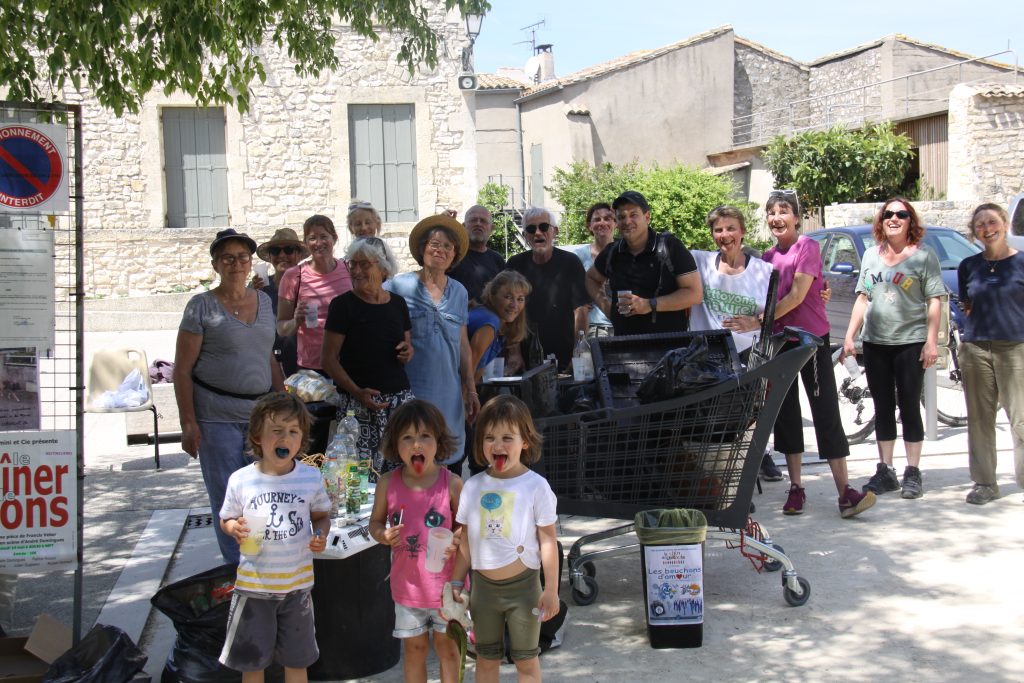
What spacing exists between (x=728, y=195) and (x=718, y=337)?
57.5 feet

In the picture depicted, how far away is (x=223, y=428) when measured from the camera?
499cm

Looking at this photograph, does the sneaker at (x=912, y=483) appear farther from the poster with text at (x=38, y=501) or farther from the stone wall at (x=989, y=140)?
the stone wall at (x=989, y=140)

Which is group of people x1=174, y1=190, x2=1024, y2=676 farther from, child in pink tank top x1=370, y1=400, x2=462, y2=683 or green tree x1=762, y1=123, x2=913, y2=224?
green tree x1=762, y1=123, x2=913, y2=224

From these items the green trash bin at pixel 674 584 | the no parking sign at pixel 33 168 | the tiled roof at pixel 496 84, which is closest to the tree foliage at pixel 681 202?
the tiled roof at pixel 496 84

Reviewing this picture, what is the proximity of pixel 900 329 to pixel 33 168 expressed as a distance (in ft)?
17.4

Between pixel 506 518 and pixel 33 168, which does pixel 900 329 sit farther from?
pixel 33 168

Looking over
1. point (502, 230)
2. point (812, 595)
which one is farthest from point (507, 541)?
point (502, 230)

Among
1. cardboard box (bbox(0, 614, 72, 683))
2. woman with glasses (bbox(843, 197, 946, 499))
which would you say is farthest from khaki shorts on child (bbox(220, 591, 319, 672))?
woman with glasses (bbox(843, 197, 946, 499))

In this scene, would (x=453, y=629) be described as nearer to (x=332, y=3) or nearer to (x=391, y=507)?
(x=391, y=507)

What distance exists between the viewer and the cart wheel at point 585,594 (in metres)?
5.14

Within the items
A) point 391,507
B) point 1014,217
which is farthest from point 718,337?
point 1014,217

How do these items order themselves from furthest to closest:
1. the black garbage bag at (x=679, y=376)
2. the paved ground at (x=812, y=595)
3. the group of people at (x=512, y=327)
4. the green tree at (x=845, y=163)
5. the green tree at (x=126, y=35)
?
the green tree at (x=845, y=163) → the green tree at (x=126, y=35) → the black garbage bag at (x=679, y=376) → the paved ground at (x=812, y=595) → the group of people at (x=512, y=327)

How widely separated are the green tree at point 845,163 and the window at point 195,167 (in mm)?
13635

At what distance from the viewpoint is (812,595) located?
5.18 m
